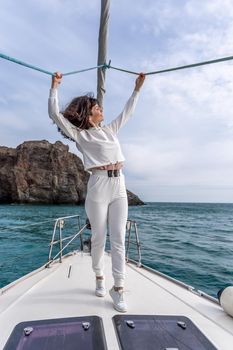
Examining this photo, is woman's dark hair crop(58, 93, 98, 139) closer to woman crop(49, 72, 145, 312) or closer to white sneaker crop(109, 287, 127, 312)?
woman crop(49, 72, 145, 312)

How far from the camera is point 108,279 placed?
104 inches

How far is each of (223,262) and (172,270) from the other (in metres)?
1.90

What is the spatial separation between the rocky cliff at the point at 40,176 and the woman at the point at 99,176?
54.3 metres

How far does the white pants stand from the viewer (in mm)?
2105

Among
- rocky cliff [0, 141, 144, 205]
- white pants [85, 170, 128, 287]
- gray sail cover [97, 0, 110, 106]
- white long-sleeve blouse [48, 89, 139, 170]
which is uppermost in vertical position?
rocky cliff [0, 141, 144, 205]

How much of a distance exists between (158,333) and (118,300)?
46 cm

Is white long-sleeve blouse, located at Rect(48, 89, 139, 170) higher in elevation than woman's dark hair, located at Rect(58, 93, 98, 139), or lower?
lower

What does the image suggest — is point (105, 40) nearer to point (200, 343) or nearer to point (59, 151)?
point (200, 343)

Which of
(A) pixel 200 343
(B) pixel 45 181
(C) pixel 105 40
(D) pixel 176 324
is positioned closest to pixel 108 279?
(D) pixel 176 324

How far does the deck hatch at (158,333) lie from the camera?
1413 millimetres

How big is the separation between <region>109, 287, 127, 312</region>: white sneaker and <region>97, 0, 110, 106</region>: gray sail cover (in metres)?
2.12

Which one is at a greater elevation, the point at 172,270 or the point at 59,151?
the point at 59,151

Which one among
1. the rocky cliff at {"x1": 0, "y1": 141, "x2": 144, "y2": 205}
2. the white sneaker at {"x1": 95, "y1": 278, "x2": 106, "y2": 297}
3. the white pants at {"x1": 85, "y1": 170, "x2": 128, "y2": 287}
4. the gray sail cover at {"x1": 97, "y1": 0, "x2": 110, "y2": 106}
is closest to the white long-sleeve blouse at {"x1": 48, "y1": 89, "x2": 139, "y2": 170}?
the white pants at {"x1": 85, "y1": 170, "x2": 128, "y2": 287}

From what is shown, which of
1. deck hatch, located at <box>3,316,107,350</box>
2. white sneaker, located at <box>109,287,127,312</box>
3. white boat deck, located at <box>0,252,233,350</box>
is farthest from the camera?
white sneaker, located at <box>109,287,127,312</box>
